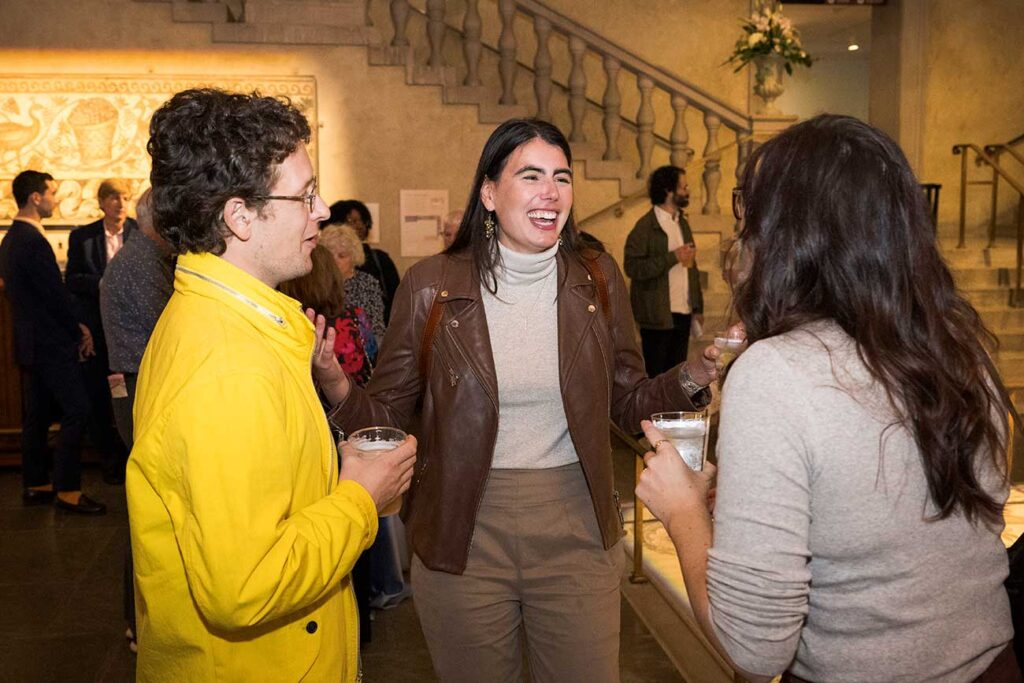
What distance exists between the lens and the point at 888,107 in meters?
10.7

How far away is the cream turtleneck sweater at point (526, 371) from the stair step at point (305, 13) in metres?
6.44

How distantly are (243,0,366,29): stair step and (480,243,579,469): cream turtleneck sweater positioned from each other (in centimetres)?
644

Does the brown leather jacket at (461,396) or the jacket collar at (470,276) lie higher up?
the jacket collar at (470,276)

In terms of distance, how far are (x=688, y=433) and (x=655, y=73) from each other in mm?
7904

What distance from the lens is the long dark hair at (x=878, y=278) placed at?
1308 mm

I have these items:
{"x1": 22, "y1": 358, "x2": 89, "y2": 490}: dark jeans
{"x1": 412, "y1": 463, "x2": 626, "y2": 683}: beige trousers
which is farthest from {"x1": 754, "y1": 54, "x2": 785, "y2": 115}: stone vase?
{"x1": 412, "y1": 463, "x2": 626, "y2": 683}: beige trousers

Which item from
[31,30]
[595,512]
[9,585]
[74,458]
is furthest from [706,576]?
[31,30]

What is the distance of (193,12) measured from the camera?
8.09m

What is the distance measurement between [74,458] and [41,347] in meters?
0.70

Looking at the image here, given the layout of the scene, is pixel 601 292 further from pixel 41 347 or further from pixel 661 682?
pixel 41 347

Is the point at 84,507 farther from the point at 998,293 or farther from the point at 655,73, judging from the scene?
the point at 998,293

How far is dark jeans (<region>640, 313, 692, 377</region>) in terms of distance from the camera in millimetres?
7215

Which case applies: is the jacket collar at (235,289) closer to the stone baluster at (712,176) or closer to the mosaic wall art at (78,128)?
the mosaic wall art at (78,128)

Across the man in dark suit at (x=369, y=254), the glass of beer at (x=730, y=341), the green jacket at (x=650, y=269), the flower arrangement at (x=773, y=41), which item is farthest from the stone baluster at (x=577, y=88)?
the glass of beer at (x=730, y=341)
